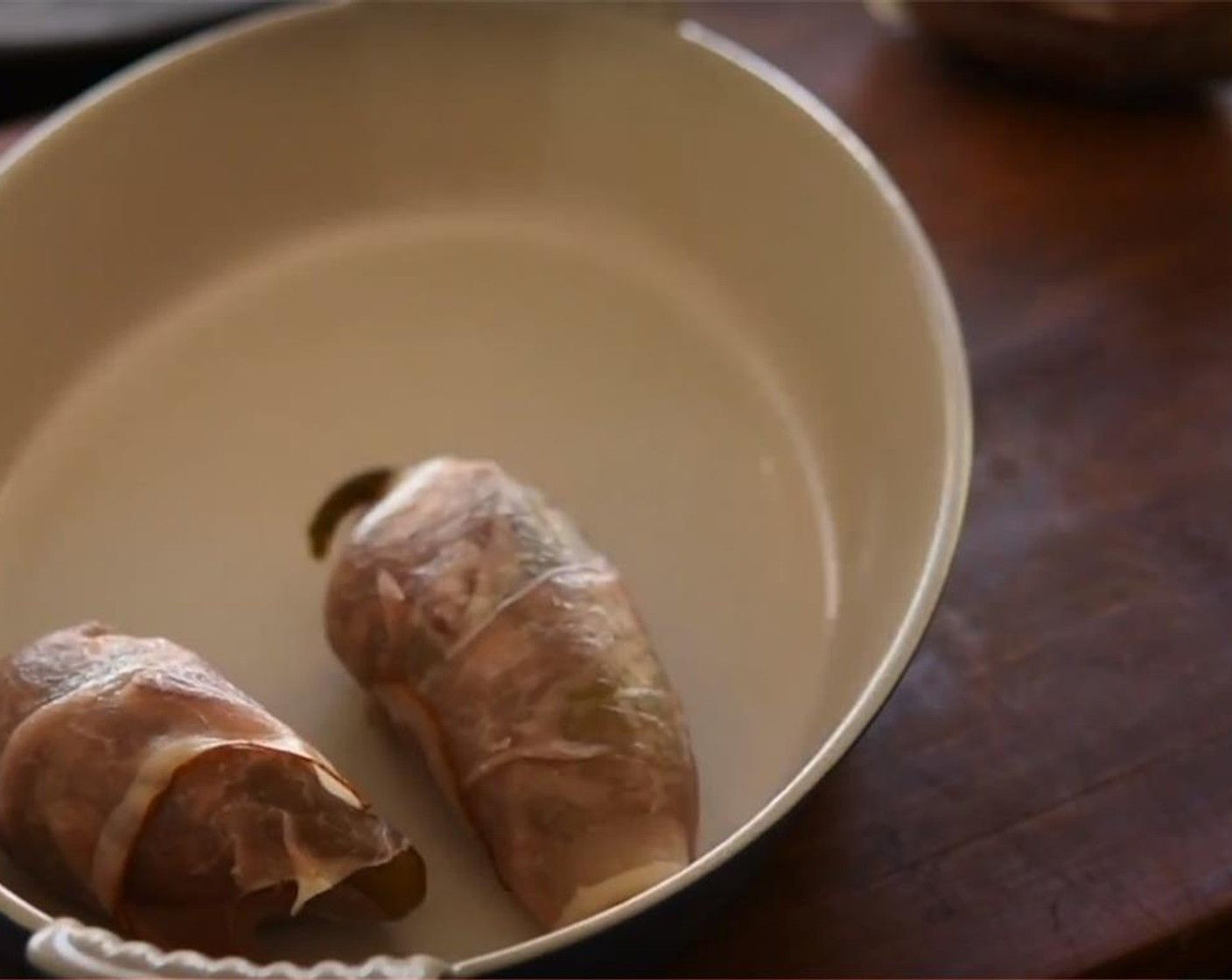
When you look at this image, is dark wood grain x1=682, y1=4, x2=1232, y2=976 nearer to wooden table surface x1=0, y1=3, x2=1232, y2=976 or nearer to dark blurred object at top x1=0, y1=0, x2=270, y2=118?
wooden table surface x1=0, y1=3, x2=1232, y2=976

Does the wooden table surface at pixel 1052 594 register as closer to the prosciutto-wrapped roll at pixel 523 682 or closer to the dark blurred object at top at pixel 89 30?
the prosciutto-wrapped roll at pixel 523 682

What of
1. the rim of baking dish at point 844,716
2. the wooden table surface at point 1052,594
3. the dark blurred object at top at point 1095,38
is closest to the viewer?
the rim of baking dish at point 844,716

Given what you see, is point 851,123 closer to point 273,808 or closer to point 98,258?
point 98,258

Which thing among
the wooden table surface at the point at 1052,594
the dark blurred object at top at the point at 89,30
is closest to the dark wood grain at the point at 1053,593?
the wooden table surface at the point at 1052,594

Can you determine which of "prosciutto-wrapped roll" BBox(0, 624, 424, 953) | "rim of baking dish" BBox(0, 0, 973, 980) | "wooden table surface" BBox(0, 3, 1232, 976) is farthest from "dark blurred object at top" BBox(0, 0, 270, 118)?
"prosciutto-wrapped roll" BBox(0, 624, 424, 953)

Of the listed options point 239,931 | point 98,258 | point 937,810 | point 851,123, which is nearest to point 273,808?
point 239,931

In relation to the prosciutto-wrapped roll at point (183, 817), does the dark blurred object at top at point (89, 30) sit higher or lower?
higher

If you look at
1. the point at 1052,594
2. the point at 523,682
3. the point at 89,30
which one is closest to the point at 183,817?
Answer: the point at 523,682
